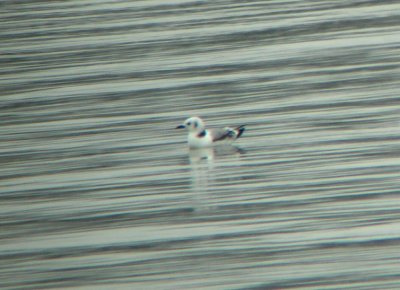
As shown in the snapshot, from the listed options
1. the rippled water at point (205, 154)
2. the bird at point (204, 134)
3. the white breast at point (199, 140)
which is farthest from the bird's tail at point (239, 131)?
the white breast at point (199, 140)

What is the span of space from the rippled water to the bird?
12cm

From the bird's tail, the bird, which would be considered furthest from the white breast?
the bird's tail

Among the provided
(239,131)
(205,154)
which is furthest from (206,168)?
(239,131)

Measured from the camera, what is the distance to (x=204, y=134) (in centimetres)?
1377

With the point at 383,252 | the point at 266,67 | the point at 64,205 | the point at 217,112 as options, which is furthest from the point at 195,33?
the point at 383,252

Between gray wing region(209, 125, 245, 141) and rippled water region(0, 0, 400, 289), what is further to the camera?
gray wing region(209, 125, 245, 141)

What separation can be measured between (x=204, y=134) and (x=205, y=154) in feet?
0.69

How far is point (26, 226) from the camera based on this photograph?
10859 mm

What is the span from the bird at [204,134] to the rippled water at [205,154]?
123 millimetres

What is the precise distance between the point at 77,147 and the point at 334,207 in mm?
4022

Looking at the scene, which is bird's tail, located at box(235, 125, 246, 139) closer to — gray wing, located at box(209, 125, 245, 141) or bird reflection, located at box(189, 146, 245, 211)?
gray wing, located at box(209, 125, 245, 141)

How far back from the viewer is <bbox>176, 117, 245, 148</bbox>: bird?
1368cm

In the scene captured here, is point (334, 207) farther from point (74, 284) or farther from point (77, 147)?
point (77, 147)

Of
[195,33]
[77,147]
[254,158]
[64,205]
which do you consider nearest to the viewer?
[64,205]
